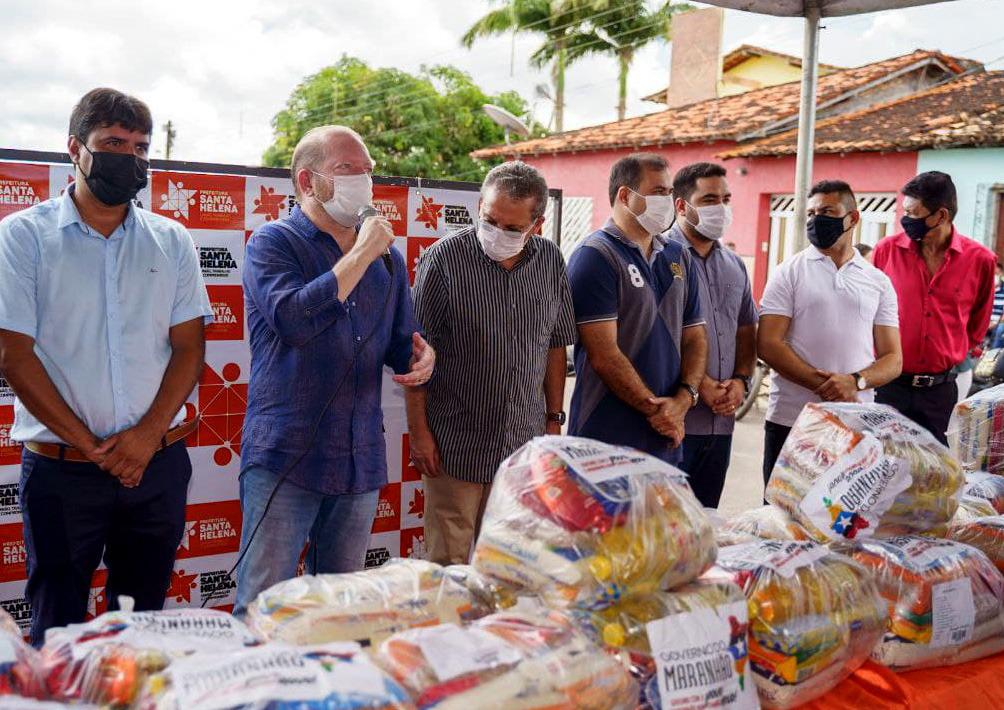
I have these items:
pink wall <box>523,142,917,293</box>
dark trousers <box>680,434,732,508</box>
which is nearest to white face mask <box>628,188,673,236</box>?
dark trousers <box>680,434,732,508</box>

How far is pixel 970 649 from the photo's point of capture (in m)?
1.82

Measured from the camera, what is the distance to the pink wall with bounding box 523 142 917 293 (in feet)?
42.1

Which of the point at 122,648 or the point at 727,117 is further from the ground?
the point at 727,117

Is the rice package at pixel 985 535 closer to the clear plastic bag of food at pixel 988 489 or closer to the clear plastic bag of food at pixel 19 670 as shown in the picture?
the clear plastic bag of food at pixel 988 489

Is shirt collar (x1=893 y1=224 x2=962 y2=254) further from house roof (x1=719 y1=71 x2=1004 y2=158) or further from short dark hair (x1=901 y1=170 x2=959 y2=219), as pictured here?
house roof (x1=719 y1=71 x2=1004 y2=158)

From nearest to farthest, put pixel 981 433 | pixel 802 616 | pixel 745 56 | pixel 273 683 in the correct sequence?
pixel 273 683, pixel 802 616, pixel 981 433, pixel 745 56

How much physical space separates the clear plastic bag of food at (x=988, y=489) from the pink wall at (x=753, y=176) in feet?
29.7

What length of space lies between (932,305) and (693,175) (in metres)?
1.48

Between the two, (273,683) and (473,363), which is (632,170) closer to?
(473,363)

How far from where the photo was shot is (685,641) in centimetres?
137

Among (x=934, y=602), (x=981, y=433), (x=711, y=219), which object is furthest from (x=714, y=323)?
(x=934, y=602)

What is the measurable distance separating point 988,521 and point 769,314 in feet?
5.29

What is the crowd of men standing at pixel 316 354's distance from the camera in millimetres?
2350

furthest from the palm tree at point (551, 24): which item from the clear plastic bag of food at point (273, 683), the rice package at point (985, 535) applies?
the clear plastic bag of food at point (273, 683)
